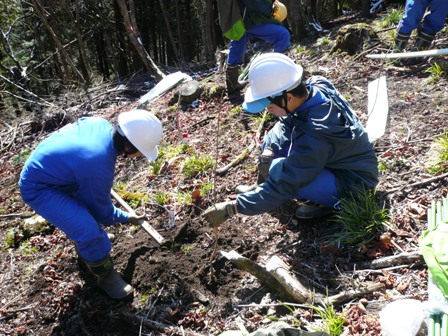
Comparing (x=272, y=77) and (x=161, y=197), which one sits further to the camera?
(x=161, y=197)

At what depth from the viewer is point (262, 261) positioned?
3260 mm

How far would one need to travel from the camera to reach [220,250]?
3.46m

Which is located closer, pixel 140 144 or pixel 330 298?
pixel 330 298

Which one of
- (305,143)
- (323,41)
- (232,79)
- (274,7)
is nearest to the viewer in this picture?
(305,143)

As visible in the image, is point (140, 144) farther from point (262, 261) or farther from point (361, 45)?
point (361, 45)

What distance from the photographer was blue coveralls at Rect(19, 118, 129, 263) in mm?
3162

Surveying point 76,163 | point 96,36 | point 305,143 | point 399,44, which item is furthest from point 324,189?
point 96,36

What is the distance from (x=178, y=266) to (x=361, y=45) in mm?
4642

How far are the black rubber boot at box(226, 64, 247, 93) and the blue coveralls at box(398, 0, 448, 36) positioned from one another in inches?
93.0

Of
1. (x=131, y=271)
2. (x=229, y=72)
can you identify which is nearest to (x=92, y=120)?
(x=131, y=271)

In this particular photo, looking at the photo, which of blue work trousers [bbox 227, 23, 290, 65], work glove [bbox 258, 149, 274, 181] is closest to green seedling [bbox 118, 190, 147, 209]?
work glove [bbox 258, 149, 274, 181]

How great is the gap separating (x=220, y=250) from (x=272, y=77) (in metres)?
1.55

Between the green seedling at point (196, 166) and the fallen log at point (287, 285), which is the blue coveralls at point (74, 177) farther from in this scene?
the green seedling at point (196, 166)

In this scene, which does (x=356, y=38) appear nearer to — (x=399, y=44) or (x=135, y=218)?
(x=399, y=44)
